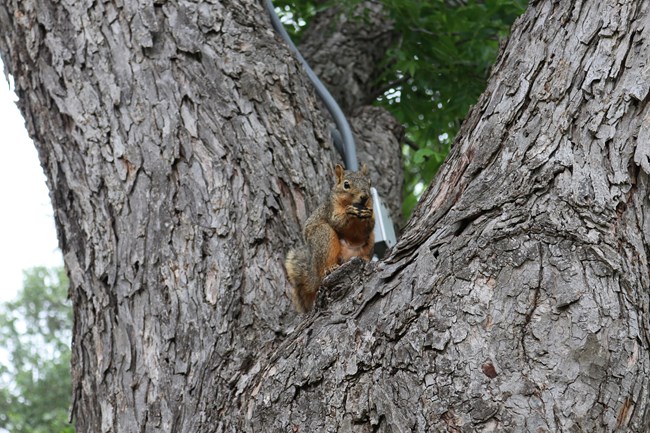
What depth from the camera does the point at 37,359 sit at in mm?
17125

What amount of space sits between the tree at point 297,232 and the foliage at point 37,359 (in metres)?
11.1

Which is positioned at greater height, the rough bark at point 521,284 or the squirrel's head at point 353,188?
the squirrel's head at point 353,188

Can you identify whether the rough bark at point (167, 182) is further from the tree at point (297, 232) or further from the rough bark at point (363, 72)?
the rough bark at point (363, 72)

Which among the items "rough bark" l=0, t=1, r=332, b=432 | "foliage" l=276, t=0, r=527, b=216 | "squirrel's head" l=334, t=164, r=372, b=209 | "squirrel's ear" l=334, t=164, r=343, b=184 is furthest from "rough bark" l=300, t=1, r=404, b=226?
"rough bark" l=0, t=1, r=332, b=432

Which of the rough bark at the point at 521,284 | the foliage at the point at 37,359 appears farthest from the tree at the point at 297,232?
the foliage at the point at 37,359

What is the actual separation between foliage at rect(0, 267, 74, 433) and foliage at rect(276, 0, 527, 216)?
33.3ft

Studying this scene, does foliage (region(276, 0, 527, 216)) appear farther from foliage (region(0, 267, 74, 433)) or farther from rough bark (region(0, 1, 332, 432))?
foliage (region(0, 267, 74, 433))

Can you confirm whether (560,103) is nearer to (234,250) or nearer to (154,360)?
(234,250)

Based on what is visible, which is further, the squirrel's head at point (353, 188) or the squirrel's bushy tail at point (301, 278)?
the squirrel's head at point (353, 188)

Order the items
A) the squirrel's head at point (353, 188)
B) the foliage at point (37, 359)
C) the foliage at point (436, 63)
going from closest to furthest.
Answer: the squirrel's head at point (353, 188) → the foliage at point (436, 63) → the foliage at point (37, 359)

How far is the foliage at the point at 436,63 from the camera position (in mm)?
5793

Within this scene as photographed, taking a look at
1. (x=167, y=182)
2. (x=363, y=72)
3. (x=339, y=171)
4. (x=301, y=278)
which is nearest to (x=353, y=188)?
(x=339, y=171)

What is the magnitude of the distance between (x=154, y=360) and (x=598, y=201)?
1.92 metres

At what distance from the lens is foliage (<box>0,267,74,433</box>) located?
15.3 metres
